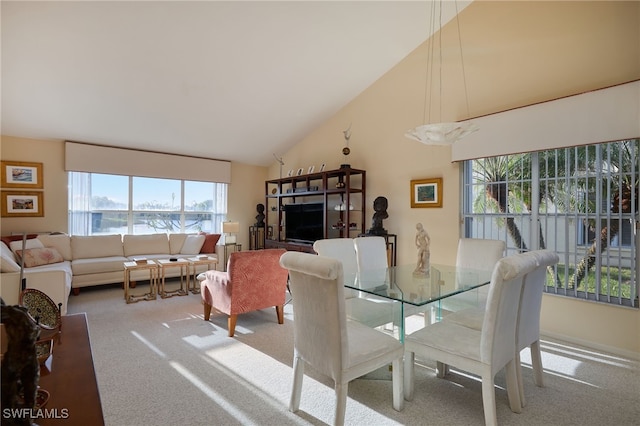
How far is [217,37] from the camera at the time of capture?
3686mm

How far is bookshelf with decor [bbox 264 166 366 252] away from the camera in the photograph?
5160mm

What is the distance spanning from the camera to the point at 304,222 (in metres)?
5.80

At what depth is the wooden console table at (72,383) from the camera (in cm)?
110

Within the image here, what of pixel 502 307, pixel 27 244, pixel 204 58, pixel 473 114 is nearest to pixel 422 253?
pixel 502 307

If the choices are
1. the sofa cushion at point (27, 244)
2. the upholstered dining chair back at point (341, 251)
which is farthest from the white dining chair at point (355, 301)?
the sofa cushion at point (27, 244)

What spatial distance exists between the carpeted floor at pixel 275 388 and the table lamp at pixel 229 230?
9.21 ft

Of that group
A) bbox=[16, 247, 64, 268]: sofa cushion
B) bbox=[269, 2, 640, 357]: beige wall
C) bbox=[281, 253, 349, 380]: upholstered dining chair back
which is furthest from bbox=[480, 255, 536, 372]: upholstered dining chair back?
bbox=[16, 247, 64, 268]: sofa cushion

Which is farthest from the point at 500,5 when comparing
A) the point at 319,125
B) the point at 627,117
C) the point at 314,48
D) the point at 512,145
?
the point at 319,125

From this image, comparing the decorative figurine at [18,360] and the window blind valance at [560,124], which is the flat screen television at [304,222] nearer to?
the window blind valance at [560,124]

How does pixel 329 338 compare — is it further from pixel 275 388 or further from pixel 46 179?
pixel 46 179

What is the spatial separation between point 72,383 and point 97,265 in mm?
4163

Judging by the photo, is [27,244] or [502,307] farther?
[27,244]

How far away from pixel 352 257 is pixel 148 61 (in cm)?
333

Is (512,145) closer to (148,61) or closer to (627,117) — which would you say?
(627,117)
